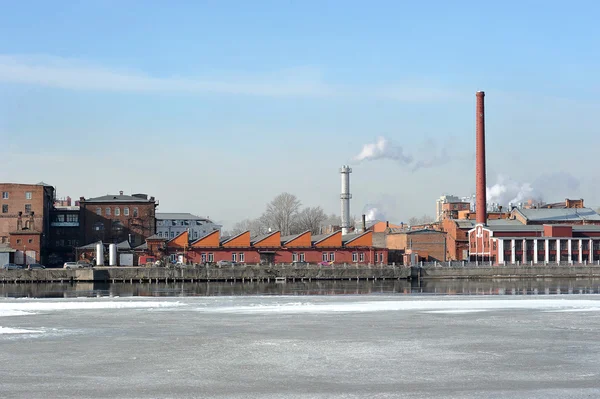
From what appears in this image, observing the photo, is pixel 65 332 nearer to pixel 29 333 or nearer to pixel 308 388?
pixel 29 333

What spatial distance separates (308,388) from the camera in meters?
18.9

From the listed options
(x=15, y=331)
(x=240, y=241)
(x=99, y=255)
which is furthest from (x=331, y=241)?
(x=15, y=331)

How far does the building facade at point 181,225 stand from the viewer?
135 metres

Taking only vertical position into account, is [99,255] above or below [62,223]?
below

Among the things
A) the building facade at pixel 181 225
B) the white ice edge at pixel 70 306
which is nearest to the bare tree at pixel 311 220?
the building facade at pixel 181 225

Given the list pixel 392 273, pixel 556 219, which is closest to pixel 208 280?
pixel 392 273

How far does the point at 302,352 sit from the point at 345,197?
98.2 meters

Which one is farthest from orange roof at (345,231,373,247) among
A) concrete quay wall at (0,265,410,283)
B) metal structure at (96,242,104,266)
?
metal structure at (96,242,104,266)

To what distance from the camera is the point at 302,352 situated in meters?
24.0

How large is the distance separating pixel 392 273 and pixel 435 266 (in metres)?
5.59

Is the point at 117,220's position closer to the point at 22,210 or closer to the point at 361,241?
the point at 22,210

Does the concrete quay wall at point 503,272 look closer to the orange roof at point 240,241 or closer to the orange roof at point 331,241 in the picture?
the orange roof at point 331,241

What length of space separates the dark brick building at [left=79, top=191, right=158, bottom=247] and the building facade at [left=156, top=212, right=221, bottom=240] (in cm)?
3239

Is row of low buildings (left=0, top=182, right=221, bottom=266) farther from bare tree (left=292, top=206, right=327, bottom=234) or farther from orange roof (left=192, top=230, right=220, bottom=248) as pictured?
bare tree (left=292, top=206, right=327, bottom=234)
